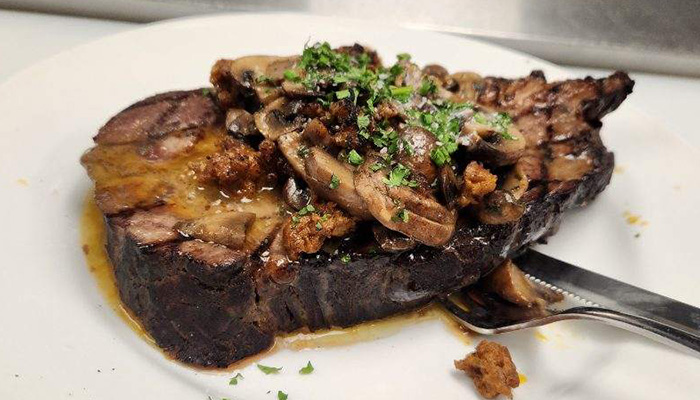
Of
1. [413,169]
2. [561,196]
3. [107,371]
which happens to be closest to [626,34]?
[561,196]

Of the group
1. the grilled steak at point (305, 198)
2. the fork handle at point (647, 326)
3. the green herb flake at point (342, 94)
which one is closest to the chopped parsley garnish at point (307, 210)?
the grilled steak at point (305, 198)

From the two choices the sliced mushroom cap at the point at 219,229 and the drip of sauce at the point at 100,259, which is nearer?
the sliced mushroom cap at the point at 219,229

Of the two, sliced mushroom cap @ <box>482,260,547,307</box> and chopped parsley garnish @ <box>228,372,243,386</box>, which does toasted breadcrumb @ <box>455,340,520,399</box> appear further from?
chopped parsley garnish @ <box>228,372,243,386</box>

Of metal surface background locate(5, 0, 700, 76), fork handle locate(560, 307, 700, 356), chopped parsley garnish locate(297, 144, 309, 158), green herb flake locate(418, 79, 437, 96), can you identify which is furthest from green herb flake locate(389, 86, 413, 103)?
metal surface background locate(5, 0, 700, 76)

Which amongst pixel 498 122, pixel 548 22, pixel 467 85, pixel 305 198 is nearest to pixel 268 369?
pixel 305 198

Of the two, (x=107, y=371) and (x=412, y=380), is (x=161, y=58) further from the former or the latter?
(x=412, y=380)

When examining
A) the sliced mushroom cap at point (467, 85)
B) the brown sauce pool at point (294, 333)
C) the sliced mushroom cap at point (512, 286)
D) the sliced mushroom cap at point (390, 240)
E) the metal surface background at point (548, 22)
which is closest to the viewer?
the sliced mushroom cap at point (390, 240)

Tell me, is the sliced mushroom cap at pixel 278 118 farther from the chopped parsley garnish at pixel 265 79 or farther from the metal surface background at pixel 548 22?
the metal surface background at pixel 548 22

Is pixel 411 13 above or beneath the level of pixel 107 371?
above
